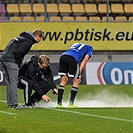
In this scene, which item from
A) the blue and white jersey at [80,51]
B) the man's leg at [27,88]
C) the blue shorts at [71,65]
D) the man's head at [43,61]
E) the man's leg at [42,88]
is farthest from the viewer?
the man's leg at [42,88]

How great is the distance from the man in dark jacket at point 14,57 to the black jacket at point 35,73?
14.8 inches

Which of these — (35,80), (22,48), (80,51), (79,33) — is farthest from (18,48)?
(79,33)

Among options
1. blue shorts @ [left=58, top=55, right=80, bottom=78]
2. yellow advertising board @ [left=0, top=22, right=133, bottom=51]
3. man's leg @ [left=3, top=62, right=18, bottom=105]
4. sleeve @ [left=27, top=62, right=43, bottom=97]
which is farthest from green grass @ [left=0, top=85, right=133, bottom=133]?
yellow advertising board @ [left=0, top=22, right=133, bottom=51]

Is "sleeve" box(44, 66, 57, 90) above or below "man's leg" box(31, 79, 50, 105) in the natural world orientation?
above

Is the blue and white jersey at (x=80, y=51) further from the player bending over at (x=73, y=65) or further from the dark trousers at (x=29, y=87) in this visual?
the dark trousers at (x=29, y=87)

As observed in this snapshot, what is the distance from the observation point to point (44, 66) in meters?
12.9

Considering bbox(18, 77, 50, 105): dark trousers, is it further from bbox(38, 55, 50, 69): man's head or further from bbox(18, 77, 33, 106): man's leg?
bbox(38, 55, 50, 69): man's head

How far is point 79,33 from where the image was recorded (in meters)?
25.3

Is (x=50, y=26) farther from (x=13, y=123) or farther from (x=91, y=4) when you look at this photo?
(x=13, y=123)

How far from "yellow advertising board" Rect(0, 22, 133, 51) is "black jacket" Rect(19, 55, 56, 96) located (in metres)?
11.4

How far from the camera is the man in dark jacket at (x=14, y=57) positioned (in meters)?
12.8

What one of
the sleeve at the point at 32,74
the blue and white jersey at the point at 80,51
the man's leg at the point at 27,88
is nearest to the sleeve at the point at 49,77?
the sleeve at the point at 32,74

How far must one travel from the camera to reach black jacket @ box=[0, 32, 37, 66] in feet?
42.0

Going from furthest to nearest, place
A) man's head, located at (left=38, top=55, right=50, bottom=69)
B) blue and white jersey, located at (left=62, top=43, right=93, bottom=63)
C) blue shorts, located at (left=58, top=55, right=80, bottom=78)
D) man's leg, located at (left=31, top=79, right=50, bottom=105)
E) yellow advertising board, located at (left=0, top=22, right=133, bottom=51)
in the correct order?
yellow advertising board, located at (left=0, top=22, right=133, bottom=51) < man's leg, located at (left=31, top=79, right=50, bottom=105) < blue and white jersey, located at (left=62, top=43, right=93, bottom=63) < blue shorts, located at (left=58, top=55, right=80, bottom=78) < man's head, located at (left=38, top=55, right=50, bottom=69)
